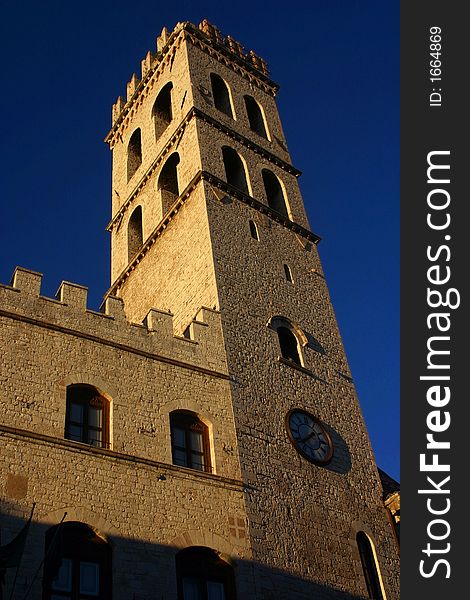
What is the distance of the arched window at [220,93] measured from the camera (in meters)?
28.9

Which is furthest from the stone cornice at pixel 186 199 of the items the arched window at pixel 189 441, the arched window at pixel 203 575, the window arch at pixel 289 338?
the arched window at pixel 203 575

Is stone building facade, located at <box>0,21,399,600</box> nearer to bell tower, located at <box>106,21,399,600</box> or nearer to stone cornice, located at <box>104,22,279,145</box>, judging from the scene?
bell tower, located at <box>106,21,399,600</box>

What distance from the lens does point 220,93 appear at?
1170 inches

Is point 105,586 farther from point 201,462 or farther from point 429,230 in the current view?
point 429,230

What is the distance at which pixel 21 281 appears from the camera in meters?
16.3

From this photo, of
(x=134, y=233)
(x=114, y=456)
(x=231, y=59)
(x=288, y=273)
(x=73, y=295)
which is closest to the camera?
(x=114, y=456)

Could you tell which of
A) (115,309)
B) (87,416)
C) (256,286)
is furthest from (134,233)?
(87,416)

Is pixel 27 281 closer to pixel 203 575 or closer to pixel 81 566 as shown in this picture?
pixel 81 566

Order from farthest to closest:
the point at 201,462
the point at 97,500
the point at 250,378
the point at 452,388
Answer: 1. the point at 250,378
2. the point at 201,462
3. the point at 97,500
4. the point at 452,388

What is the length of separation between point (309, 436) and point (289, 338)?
3452mm

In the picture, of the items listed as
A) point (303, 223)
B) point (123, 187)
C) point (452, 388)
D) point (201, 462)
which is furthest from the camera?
point (123, 187)

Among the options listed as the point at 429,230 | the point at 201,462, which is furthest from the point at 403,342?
the point at 201,462

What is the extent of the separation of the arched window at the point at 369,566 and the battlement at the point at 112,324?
16.4ft

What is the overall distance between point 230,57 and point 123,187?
23.6ft
